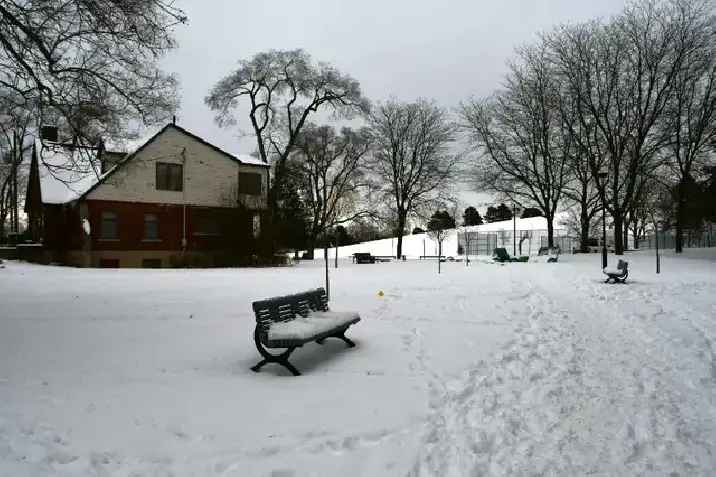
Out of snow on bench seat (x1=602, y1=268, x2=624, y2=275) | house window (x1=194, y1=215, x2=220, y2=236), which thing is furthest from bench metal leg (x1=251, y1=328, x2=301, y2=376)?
house window (x1=194, y1=215, x2=220, y2=236)

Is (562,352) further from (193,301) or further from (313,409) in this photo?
(193,301)

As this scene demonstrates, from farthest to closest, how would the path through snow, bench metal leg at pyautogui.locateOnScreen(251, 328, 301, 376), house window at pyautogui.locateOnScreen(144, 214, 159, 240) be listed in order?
house window at pyautogui.locateOnScreen(144, 214, 159, 240), bench metal leg at pyautogui.locateOnScreen(251, 328, 301, 376), the path through snow

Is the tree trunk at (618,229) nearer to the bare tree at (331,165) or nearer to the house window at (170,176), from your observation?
the bare tree at (331,165)

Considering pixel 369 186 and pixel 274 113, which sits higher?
pixel 274 113

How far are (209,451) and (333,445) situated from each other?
3.38ft

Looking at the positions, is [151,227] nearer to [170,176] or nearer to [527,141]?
[170,176]

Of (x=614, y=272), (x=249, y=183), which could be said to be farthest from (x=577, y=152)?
(x=249, y=183)

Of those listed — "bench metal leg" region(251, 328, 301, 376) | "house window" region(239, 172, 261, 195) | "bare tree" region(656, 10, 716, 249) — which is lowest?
"bench metal leg" region(251, 328, 301, 376)

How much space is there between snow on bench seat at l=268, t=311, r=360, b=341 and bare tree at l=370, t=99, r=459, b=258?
3800 cm

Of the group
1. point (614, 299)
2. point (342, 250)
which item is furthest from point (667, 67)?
point (342, 250)

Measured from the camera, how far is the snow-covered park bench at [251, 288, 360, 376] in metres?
6.30

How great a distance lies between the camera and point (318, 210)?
45.6 meters

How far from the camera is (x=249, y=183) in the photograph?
35.7 meters

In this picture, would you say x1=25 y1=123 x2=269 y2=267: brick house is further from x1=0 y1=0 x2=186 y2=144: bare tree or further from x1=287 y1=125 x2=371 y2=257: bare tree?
x1=0 y1=0 x2=186 y2=144: bare tree
